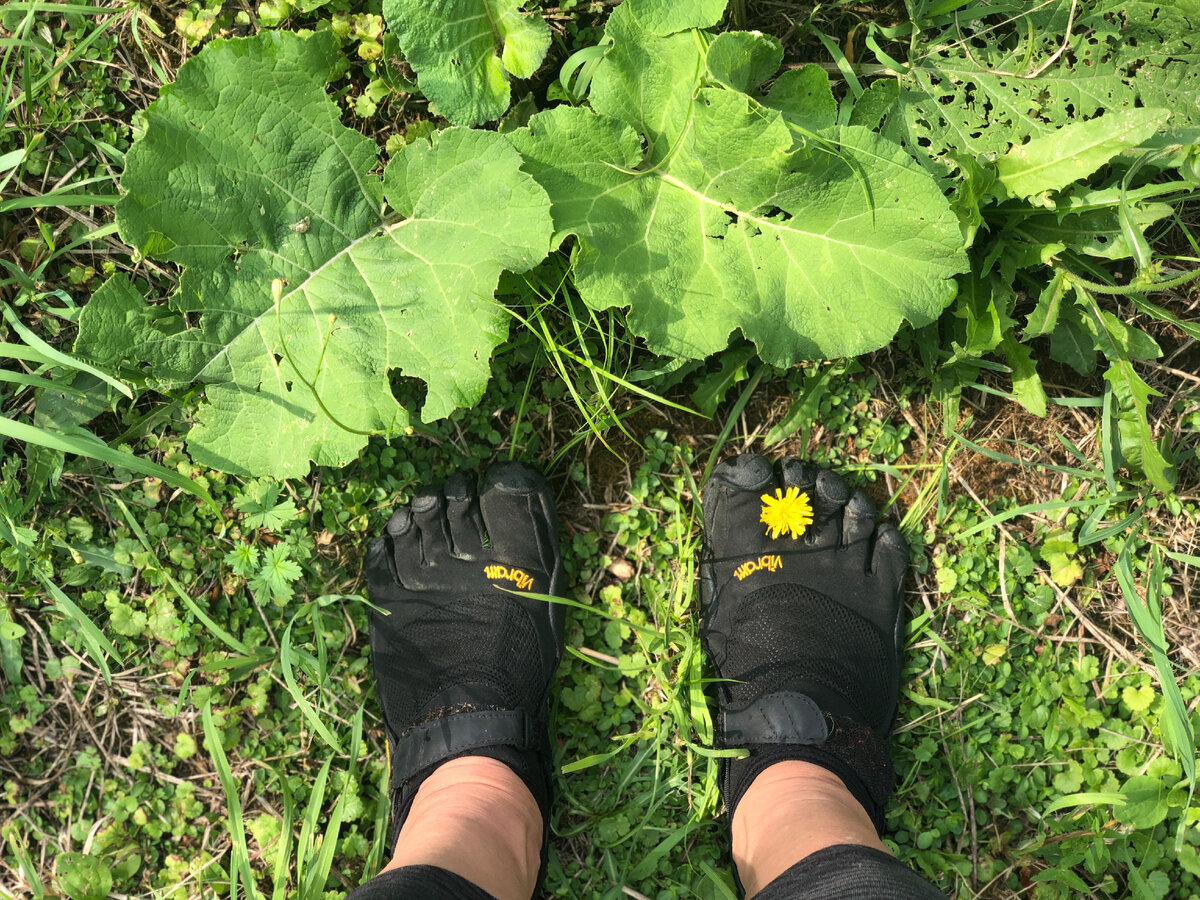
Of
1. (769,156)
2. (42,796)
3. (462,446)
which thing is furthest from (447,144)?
(42,796)

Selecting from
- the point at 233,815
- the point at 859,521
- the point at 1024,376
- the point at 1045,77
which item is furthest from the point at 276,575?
the point at 1045,77

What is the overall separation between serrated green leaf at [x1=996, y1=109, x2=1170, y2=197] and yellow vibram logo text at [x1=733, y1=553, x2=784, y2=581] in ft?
4.10

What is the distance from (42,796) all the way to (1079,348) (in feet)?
11.2

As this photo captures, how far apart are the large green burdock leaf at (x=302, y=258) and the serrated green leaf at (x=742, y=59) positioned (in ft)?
1.66

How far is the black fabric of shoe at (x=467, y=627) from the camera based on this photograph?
2.58 meters

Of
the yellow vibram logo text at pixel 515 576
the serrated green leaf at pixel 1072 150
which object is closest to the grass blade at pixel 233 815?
the yellow vibram logo text at pixel 515 576

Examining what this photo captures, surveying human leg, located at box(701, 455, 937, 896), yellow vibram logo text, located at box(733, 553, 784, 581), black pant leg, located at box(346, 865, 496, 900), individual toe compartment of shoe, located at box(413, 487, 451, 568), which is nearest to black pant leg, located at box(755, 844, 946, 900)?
human leg, located at box(701, 455, 937, 896)

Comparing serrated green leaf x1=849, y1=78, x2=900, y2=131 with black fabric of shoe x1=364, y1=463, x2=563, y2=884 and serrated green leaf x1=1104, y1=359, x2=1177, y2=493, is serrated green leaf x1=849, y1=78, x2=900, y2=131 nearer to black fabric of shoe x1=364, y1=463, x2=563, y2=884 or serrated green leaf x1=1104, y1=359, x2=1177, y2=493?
serrated green leaf x1=1104, y1=359, x2=1177, y2=493

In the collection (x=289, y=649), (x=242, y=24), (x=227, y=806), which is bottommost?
(x=227, y=806)

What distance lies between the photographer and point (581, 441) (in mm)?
2666

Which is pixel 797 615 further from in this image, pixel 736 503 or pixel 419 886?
pixel 419 886

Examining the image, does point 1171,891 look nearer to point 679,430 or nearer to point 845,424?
point 845,424

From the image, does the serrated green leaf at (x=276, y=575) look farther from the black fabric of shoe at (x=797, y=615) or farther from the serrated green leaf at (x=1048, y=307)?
the serrated green leaf at (x=1048, y=307)

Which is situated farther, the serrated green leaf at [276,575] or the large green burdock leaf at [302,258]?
the serrated green leaf at [276,575]
